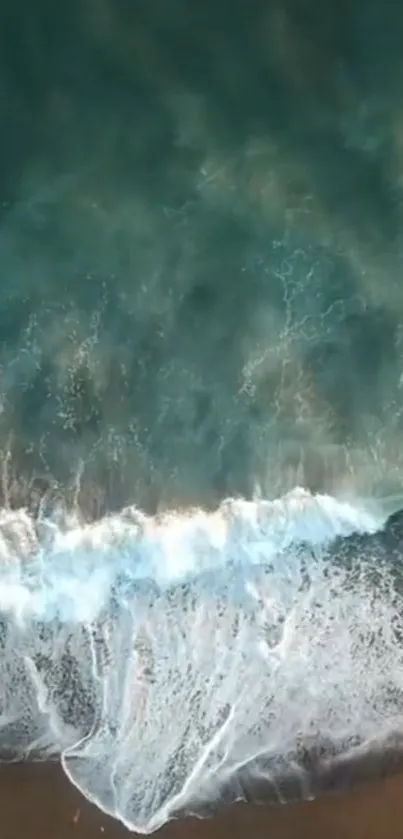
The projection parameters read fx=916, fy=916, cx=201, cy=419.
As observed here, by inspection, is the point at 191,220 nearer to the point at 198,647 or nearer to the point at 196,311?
the point at 196,311

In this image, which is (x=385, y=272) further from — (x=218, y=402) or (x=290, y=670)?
(x=290, y=670)

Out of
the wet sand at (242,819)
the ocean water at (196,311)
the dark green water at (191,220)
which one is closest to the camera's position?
the wet sand at (242,819)

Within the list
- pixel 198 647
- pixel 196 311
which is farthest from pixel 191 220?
pixel 198 647

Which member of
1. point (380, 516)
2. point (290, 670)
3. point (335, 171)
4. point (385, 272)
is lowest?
point (290, 670)

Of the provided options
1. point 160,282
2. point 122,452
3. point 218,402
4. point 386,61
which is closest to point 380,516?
point 218,402

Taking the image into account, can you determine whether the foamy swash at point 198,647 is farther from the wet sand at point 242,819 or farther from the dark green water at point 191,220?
the dark green water at point 191,220

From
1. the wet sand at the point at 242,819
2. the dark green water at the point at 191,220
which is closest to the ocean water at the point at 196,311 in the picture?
the dark green water at the point at 191,220

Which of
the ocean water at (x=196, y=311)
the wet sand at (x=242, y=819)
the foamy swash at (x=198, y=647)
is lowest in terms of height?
the wet sand at (x=242, y=819)

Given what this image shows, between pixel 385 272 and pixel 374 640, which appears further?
pixel 385 272
